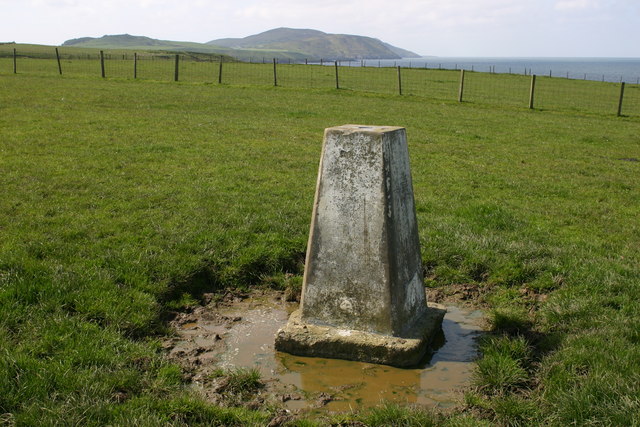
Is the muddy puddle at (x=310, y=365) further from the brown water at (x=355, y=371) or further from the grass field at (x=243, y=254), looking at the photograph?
the grass field at (x=243, y=254)

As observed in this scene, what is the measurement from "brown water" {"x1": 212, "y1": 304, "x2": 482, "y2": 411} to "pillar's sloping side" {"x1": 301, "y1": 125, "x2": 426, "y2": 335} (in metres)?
0.39

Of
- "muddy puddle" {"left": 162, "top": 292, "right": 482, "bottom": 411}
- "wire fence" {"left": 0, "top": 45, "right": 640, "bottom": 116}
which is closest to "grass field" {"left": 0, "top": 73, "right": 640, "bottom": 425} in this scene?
"muddy puddle" {"left": 162, "top": 292, "right": 482, "bottom": 411}

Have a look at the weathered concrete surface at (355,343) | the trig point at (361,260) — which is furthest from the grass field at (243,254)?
the trig point at (361,260)

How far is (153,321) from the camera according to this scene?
545cm

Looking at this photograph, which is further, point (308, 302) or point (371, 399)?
point (308, 302)

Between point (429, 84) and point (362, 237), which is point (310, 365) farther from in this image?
point (429, 84)

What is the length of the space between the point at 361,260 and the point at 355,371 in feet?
2.98

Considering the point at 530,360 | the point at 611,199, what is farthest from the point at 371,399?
the point at 611,199

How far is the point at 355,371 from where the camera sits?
4.82 meters

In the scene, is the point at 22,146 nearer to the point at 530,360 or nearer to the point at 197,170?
the point at 197,170

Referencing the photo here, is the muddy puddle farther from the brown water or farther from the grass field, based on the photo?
the grass field

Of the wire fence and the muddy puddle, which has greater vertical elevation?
the wire fence

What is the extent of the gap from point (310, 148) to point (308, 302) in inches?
362

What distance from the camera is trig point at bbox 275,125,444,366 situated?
4.91 m
